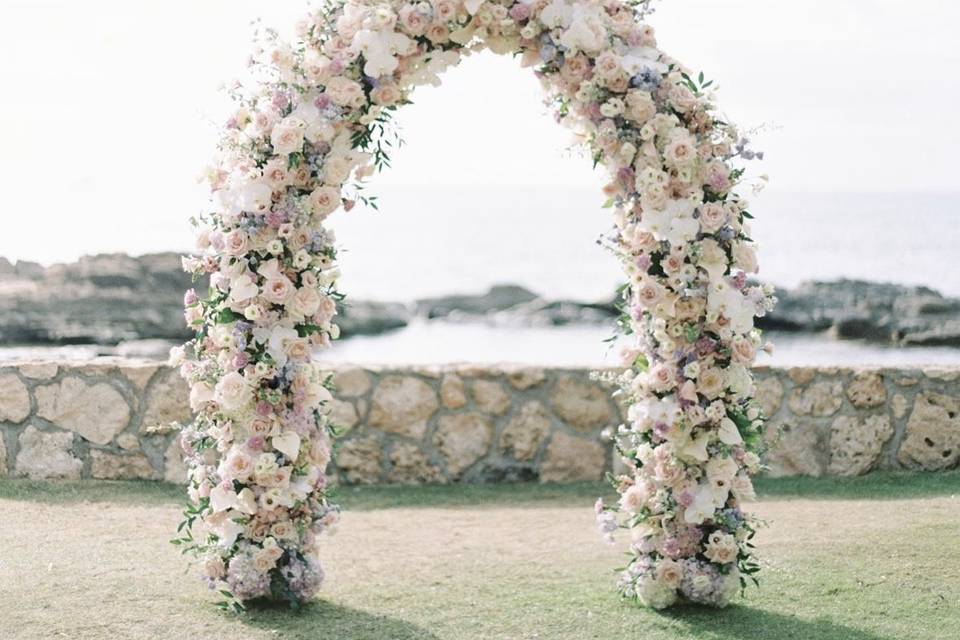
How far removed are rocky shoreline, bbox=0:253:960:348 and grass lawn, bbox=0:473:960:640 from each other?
73.9 feet

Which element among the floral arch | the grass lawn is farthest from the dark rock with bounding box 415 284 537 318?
the floral arch

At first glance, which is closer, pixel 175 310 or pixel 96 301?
pixel 175 310

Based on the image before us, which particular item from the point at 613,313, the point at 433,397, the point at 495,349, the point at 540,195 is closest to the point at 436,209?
the point at 540,195

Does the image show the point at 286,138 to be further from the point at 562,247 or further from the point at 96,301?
the point at 562,247

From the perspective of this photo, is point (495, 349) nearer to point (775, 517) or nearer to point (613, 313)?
point (613, 313)

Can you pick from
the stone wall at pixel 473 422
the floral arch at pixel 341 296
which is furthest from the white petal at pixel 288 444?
the stone wall at pixel 473 422

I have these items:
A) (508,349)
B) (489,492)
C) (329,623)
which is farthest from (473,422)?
(508,349)

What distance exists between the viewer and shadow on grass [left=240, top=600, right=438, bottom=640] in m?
4.37

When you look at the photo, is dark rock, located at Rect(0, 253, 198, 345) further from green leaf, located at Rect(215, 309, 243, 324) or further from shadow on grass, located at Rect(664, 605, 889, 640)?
shadow on grass, located at Rect(664, 605, 889, 640)

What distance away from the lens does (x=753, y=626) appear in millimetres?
4488

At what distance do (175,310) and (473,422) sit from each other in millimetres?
24442

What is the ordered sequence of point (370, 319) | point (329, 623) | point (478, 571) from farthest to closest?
point (370, 319) < point (478, 571) < point (329, 623)

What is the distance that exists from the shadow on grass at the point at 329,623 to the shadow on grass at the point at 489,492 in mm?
2097

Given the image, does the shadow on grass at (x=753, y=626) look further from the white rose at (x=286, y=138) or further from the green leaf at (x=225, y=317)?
the white rose at (x=286, y=138)
